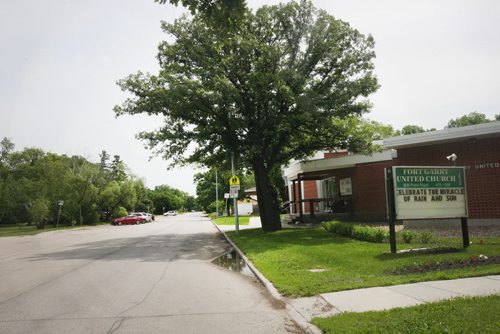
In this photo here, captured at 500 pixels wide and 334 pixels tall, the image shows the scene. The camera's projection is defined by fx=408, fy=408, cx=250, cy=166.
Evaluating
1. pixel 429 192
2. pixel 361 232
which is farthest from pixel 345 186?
pixel 429 192

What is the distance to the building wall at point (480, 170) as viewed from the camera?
18.5 metres

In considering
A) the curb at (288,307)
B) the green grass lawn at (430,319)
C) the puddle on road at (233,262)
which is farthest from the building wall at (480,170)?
the green grass lawn at (430,319)

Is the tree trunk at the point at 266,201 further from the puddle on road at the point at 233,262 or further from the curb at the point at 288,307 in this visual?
the curb at the point at 288,307

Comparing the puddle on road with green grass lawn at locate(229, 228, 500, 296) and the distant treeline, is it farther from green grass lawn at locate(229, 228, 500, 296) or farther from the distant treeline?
the distant treeline

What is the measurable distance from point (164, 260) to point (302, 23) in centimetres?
1517

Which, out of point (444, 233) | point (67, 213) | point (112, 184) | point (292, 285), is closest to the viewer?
point (292, 285)

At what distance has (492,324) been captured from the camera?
516cm

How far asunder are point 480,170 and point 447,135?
224 cm

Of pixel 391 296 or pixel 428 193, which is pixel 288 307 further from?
pixel 428 193

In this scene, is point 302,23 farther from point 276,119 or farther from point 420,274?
point 420,274

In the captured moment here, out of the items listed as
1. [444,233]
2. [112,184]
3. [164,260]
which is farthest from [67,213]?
[444,233]

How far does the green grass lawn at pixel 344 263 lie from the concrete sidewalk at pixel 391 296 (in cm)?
35

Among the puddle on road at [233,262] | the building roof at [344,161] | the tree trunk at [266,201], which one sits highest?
the building roof at [344,161]

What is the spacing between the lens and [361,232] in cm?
1611
